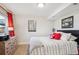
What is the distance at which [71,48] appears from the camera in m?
2.71

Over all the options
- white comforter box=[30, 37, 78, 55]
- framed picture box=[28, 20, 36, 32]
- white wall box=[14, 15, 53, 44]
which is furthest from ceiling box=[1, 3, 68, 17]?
framed picture box=[28, 20, 36, 32]

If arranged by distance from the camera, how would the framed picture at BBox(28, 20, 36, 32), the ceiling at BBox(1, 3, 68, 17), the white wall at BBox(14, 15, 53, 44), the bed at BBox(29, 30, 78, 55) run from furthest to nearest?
the framed picture at BBox(28, 20, 36, 32) < the white wall at BBox(14, 15, 53, 44) < the ceiling at BBox(1, 3, 68, 17) < the bed at BBox(29, 30, 78, 55)

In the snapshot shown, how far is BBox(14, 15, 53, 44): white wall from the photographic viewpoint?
5.73 metres

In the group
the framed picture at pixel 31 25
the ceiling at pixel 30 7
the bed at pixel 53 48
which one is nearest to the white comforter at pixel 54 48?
the bed at pixel 53 48

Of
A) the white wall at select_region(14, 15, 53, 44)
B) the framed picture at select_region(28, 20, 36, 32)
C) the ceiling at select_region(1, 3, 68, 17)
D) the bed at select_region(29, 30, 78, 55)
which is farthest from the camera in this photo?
the framed picture at select_region(28, 20, 36, 32)

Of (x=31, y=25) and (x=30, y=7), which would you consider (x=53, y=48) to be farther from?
(x=31, y=25)

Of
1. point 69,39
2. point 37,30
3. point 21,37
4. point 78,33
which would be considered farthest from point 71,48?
point 21,37

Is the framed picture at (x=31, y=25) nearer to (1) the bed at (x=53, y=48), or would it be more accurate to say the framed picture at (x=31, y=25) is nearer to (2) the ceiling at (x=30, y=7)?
(2) the ceiling at (x=30, y=7)

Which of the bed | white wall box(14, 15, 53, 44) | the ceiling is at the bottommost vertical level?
the bed

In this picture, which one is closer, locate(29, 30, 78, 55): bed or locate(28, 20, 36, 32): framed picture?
locate(29, 30, 78, 55): bed

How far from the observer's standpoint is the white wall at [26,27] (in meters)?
5.73

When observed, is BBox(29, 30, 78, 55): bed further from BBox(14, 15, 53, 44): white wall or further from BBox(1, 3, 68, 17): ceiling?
BBox(14, 15, 53, 44): white wall

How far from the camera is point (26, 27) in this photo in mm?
5789

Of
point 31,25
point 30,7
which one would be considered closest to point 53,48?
point 30,7
